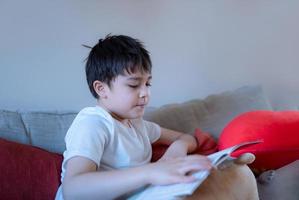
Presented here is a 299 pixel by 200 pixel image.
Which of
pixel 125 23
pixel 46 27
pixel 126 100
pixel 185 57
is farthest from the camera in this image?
pixel 185 57

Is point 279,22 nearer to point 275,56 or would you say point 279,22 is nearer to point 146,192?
point 275,56

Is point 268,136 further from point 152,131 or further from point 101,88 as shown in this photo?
point 101,88

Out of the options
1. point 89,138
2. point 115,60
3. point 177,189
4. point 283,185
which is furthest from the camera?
point 283,185

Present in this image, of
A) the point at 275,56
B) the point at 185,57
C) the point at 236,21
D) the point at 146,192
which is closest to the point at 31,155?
the point at 146,192

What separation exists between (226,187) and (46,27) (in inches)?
35.1

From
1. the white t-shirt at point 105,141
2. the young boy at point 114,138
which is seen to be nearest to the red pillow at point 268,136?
the young boy at point 114,138

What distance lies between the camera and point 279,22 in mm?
1829

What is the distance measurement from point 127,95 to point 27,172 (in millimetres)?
332

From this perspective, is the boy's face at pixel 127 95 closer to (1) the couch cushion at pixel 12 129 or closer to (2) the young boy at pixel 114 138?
(2) the young boy at pixel 114 138

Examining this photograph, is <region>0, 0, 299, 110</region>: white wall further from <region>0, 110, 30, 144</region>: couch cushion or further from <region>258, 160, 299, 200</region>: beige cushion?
<region>258, 160, 299, 200</region>: beige cushion

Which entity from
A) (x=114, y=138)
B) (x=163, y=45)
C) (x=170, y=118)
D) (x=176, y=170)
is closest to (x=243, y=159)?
(x=176, y=170)

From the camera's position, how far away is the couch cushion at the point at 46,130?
3.84ft

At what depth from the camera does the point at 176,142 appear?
1145 millimetres

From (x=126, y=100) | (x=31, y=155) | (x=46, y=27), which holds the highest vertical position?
(x=46, y=27)
